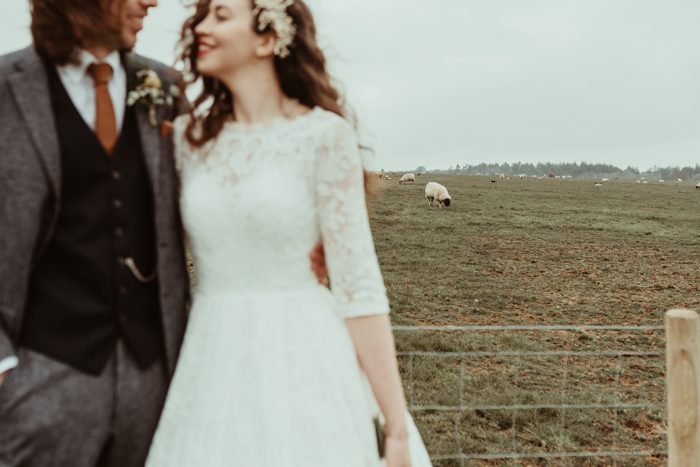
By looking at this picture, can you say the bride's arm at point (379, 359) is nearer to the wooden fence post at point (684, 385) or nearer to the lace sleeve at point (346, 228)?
the lace sleeve at point (346, 228)

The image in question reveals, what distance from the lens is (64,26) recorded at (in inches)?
65.3

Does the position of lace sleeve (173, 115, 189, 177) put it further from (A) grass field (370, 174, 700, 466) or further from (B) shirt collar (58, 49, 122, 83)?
(A) grass field (370, 174, 700, 466)

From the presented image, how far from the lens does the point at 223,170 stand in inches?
70.2

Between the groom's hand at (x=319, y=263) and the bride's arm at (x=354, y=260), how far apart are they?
78 millimetres

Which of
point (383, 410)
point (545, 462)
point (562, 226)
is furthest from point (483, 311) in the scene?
point (562, 226)

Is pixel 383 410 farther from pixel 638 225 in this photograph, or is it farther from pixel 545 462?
pixel 638 225

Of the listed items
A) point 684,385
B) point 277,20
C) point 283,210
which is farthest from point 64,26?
point 684,385

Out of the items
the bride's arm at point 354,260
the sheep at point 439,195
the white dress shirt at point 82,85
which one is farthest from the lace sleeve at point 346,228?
the sheep at point 439,195

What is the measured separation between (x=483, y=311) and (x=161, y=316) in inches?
288

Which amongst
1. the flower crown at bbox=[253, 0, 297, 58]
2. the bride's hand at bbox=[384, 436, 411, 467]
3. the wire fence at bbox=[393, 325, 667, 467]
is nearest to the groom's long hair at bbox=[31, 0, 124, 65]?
the flower crown at bbox=[253, 0, 297, 58]

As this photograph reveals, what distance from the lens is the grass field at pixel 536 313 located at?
16.5 ft

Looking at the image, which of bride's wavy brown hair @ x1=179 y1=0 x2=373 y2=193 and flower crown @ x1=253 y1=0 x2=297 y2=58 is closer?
flower crown @ x1=253 y1=0 x2=297 y2=58

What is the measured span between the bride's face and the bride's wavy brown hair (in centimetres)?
9

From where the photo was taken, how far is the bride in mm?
1717
